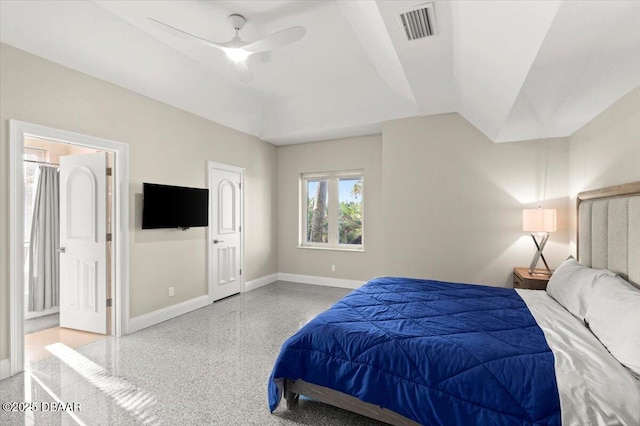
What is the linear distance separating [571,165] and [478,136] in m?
1.07

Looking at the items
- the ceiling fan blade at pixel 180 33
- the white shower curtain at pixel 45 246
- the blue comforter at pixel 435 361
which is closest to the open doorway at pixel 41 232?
the white shower curtain at pixel 45 246

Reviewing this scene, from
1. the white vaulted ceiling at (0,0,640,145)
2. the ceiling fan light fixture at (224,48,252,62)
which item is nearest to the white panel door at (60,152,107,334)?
the white vaulted ceiling at (0,0,640,145)

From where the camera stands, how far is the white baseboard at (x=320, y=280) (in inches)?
211

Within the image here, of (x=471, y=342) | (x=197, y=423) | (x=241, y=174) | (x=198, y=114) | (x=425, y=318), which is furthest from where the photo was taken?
(x=241, y=174)

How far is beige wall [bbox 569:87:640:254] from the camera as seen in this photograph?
7.06 ft

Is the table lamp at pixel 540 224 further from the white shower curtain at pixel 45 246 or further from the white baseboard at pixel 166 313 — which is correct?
the white shower curtain at pixel 45 246

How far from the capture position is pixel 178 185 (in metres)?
4.01

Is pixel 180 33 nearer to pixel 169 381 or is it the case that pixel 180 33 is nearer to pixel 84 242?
pixel 84 242

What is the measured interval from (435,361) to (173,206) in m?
3.49

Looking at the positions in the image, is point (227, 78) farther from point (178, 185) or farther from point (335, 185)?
point (335, 185)

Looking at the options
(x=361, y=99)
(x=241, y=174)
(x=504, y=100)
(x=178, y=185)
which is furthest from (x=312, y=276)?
(x=504, y=100)

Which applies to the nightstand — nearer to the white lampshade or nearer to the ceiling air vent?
the white lampshade

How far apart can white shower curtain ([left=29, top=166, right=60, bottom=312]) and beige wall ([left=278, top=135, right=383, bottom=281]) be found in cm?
347

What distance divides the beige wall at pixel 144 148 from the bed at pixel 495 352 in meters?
2.49
